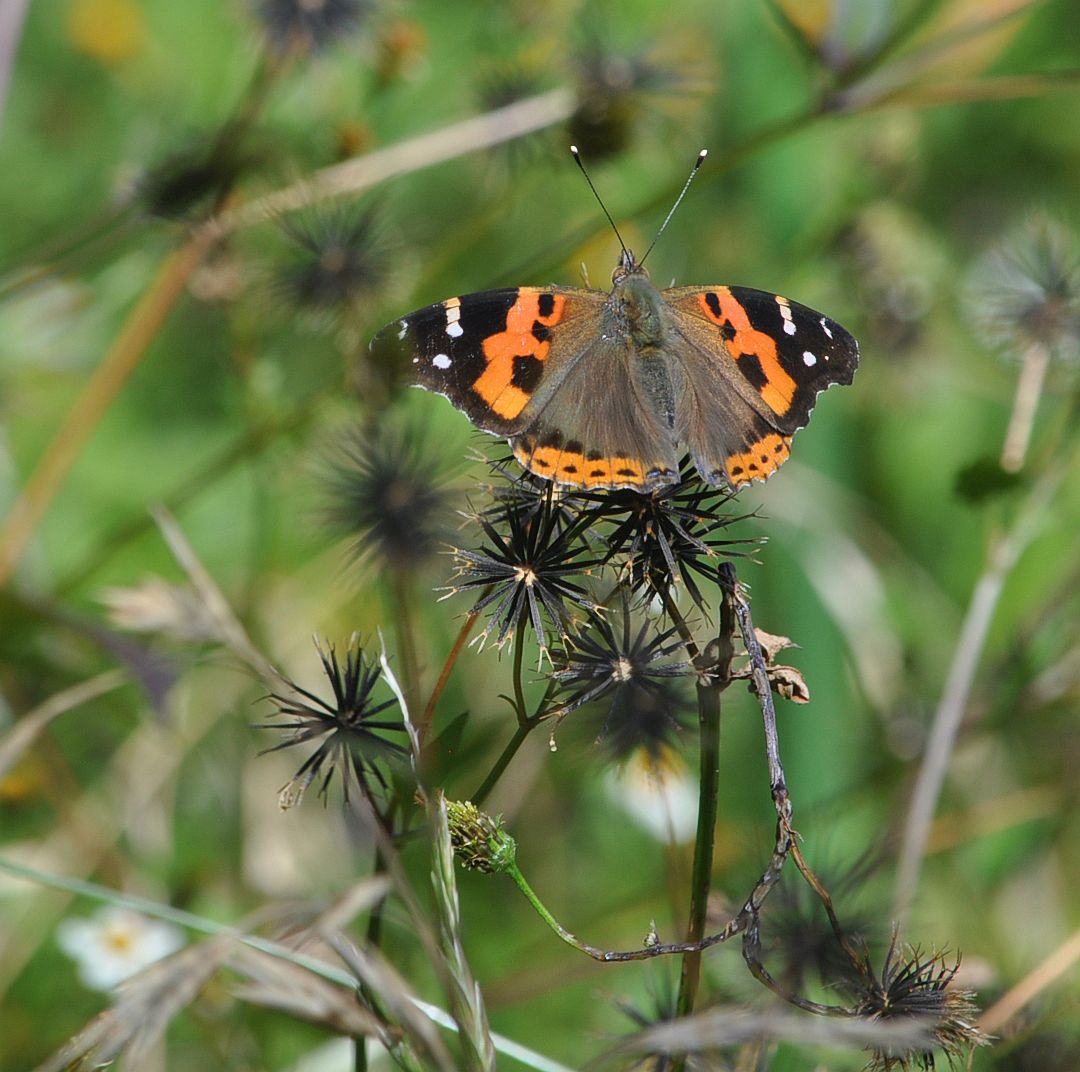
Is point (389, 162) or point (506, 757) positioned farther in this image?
point (389, 162)

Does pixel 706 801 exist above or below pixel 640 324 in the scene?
below

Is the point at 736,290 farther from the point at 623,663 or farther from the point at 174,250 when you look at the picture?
the point at 174,250

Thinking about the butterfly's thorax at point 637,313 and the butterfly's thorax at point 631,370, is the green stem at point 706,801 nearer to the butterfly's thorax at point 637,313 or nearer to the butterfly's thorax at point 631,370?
the butterfly's thorax at point 631,370

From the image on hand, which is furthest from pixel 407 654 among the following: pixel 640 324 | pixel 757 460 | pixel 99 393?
pixel 99 393

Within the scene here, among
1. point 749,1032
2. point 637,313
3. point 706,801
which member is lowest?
point 749,1032

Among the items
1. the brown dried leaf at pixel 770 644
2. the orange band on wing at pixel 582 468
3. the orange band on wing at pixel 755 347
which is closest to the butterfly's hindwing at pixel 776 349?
the orange band on wing at pixel 755 347

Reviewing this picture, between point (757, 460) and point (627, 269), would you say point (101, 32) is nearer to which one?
point (627, 269)

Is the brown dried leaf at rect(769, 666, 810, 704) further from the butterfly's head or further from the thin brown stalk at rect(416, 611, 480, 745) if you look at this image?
the butterfly's head

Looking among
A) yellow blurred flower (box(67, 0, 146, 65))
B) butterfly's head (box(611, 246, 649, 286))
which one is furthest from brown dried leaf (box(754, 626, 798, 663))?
yellow blurred flower (box(67, 0, 146, 65))
